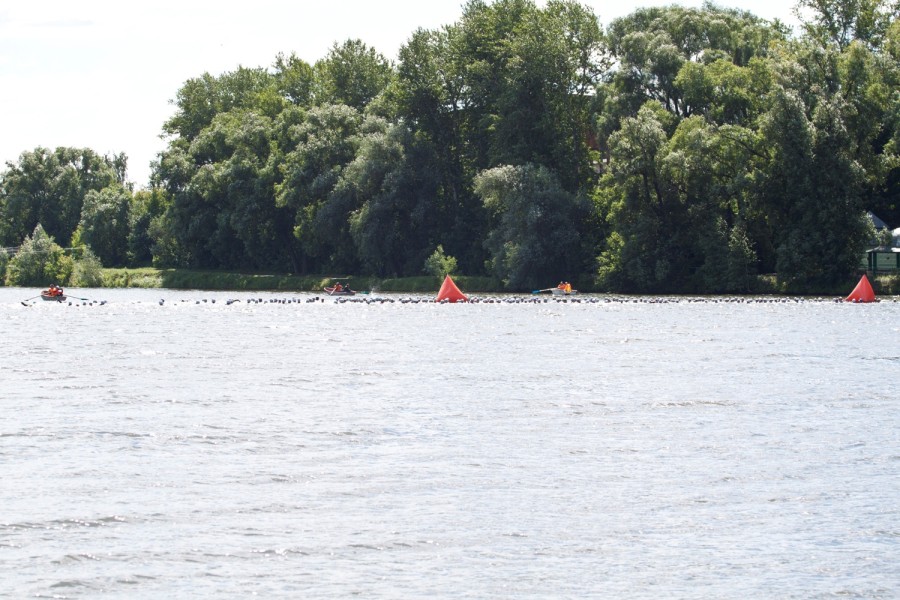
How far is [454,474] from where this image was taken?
1950 cm

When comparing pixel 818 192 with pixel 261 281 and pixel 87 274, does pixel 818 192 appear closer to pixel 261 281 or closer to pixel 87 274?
pixel 261 281

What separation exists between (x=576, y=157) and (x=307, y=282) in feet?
94.7

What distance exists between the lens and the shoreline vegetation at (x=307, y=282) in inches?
3083

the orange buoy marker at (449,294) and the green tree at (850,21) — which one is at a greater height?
the green tree at (850,21)

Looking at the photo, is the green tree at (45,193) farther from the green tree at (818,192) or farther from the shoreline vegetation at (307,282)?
the green tree at (818,192)

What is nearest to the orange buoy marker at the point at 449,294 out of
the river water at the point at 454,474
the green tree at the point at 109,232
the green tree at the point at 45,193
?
the river water at the point at 454,474

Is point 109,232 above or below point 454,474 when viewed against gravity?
above

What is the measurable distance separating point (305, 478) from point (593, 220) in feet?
235

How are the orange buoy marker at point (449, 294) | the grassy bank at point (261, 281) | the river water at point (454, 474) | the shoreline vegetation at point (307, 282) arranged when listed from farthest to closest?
the grassy bank at point (261, 281) < the shoreline vegetation at point (307, 282) < the orange buoy marker at point (449, 294) < the river water at point (454, 474)

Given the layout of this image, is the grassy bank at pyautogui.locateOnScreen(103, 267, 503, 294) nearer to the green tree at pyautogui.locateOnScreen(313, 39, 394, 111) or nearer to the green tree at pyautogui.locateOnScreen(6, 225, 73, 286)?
the green tree at pyautogui.locateOnScreen(6, 225, 73, 286)

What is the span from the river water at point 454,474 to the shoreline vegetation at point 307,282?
3834 cm

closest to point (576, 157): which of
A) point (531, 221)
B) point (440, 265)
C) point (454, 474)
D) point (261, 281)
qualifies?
point (531, 221)

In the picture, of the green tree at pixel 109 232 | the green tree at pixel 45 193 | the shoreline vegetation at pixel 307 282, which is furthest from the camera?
the green tree at pixel 45 193

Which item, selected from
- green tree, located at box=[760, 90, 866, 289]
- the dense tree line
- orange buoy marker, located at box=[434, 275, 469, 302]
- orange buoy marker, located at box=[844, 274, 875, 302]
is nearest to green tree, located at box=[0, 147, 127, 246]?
the dense tree line
